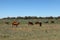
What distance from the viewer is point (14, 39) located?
64.2 feet

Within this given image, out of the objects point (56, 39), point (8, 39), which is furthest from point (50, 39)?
point (8, 39)

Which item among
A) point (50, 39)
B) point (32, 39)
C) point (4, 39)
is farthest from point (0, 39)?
point (50, 39)

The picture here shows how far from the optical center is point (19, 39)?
19.7 meters

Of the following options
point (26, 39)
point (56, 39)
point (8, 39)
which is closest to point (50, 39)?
point (56, 39)

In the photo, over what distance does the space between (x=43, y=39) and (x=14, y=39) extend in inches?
109

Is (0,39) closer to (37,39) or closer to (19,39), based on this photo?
(19,39)

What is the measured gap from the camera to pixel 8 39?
64.7ft

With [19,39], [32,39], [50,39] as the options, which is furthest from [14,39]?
[50,39]

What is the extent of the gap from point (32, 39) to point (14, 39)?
5.61ft

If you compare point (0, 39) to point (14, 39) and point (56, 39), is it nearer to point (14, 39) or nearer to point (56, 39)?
point (14, 39)

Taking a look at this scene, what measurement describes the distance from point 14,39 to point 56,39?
4.00m

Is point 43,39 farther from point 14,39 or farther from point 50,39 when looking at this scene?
point 14,39

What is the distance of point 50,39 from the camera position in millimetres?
19922

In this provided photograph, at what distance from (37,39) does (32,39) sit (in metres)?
0.48
